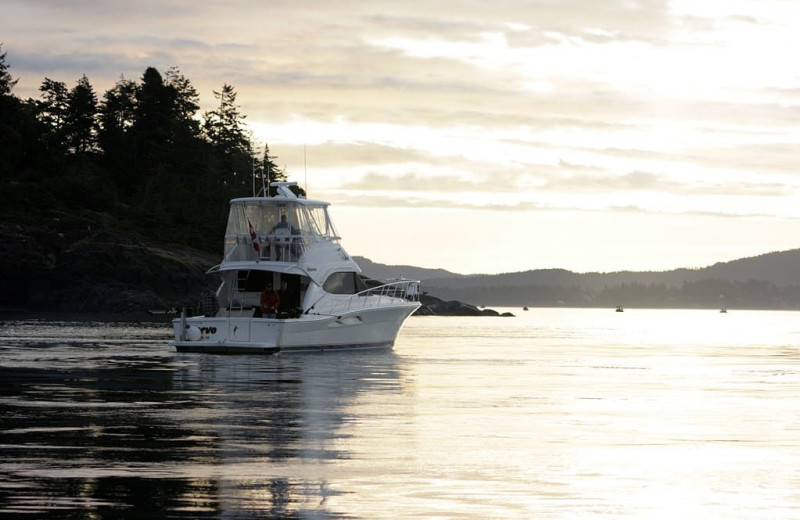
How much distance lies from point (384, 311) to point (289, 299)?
4.30 m

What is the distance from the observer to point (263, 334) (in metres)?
42.1

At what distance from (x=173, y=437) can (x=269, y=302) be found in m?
26.4

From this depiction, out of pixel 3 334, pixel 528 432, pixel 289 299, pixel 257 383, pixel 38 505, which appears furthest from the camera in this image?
pixel 3 334

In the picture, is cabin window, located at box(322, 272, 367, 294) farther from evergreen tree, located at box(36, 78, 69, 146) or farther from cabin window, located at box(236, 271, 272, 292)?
evergreen tree, located at box(36, 78, 69, 146)

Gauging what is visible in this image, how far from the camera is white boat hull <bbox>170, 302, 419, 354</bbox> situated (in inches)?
1661

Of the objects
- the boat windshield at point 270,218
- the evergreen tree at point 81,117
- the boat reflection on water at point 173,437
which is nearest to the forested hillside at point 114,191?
the evergreen tree at point 81,117

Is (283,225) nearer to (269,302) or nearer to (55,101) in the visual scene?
(269,302)

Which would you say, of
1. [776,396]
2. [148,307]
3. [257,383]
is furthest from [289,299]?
[148,307]

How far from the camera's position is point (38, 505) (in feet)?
36.9

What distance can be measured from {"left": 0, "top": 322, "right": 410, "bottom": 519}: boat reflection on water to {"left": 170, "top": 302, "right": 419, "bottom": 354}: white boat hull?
758 centimetres

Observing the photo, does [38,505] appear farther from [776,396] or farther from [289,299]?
[289,299]

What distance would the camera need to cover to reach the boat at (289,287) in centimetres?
4266

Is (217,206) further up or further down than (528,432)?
further up

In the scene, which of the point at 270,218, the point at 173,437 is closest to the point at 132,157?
the point at 270,218
